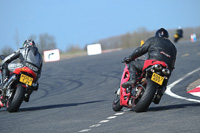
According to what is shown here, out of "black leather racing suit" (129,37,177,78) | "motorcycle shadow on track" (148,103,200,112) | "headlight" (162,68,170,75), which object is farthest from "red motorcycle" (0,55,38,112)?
"headlight" (162,68,170,75)

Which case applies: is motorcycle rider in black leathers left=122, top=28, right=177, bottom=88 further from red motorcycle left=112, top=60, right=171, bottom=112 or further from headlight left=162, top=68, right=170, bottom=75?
headlight left=162, top=68, right=170, bottom=75

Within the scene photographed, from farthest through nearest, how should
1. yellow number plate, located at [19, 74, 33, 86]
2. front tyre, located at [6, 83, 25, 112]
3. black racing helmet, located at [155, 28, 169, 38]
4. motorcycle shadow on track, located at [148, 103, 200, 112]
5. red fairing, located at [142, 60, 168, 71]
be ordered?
yellow number plate, located at [19, 74, 33, 86] → front tyre, located at [6, 83, 25, 112] → motorcycle shadow on track, located at [148, 103, 200, 112] → black racing helmet, located at [155, 28, 169, 38] → red fairing, located at [142, 60, 168, 71]

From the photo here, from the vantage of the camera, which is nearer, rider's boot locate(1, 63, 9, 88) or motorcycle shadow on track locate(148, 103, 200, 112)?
motorcycle shadow on track locate(148, 103, 200, 112)

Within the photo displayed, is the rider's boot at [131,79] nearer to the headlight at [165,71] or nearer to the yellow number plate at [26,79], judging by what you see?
the headlight at [165,71]

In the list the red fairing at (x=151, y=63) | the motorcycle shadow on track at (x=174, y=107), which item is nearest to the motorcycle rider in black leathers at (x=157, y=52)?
the red fairing at (x=151, y=63)

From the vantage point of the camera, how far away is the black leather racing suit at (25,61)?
10547 millimetres

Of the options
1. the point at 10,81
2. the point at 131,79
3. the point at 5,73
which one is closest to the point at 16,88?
the point at 10,81

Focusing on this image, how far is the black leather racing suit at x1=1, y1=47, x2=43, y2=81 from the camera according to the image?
34.6ft

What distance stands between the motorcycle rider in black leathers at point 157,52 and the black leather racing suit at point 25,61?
287 centimetres

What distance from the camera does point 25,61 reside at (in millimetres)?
10547

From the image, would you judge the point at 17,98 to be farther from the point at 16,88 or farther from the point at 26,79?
the point at 26,79

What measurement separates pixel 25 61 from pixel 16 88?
76 centimetres

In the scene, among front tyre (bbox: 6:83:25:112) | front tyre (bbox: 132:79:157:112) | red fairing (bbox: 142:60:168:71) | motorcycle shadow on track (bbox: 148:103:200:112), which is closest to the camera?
front tyre (bbox: 132:79:157:112)

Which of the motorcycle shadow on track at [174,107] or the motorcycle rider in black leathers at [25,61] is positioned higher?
the motorcycle rider in black leathers at [25,61]
